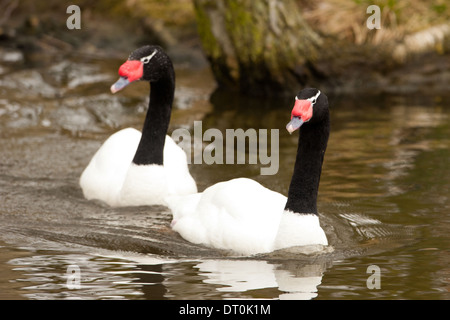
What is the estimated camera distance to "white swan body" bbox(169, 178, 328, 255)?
20.1 feet

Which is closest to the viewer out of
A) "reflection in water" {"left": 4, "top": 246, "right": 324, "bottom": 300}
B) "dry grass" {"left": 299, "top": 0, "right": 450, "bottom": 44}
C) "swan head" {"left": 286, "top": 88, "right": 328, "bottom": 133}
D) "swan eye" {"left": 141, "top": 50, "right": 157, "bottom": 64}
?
"reflection in water" {"left": 4, "top": 246, "right": 324, "bottom": 300}

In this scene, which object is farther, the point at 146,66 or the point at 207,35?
the point at 207,35

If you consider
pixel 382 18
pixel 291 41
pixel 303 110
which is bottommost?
pixel 303 110

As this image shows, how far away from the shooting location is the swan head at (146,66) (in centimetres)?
715

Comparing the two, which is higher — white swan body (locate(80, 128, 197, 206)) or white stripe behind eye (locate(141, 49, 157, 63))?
white stripe behind eye (locate(141, 49, 157, 63))

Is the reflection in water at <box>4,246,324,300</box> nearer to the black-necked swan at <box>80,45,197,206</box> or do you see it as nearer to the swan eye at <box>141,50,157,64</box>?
the black-necked swan at <box>80,45,197,206</box>

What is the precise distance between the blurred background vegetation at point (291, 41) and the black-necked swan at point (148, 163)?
17.3ft

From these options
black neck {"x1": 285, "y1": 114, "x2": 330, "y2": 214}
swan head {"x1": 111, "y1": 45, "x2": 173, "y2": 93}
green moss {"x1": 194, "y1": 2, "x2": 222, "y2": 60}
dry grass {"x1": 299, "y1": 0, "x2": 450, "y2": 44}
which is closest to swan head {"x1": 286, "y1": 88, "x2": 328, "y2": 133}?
black neck {"x1": 285, "y1": 114, "x2": 330, "y2": 214}

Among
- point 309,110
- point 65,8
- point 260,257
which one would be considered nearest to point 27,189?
point 260,257

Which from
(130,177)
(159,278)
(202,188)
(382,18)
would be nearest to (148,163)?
(130,177)

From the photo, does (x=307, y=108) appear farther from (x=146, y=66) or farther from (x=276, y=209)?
(x=146, y=66)

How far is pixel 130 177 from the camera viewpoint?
7633 mm

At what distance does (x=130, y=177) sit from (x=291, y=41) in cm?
619
